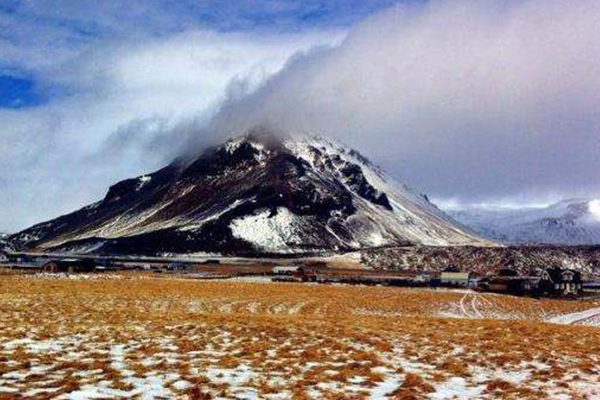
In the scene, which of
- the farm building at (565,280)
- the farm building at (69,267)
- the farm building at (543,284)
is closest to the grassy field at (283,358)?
the farm building at (543,284)

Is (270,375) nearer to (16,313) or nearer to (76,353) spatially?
(76,353)

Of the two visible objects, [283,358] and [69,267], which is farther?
[69,267]

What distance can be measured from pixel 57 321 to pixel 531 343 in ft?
69.0

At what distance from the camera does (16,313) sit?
32.7 meters

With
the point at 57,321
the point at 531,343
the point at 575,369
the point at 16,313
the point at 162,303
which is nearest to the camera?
the point at 575,369

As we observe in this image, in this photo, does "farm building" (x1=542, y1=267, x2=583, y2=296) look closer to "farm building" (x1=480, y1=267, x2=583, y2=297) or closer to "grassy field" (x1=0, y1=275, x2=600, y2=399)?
"farm building" (x1=480, y1=267, x2=583, y2=297)

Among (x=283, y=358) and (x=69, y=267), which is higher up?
(x=69, y=267)

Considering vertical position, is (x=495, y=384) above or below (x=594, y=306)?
above

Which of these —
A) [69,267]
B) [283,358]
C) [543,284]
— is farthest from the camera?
[69,267]

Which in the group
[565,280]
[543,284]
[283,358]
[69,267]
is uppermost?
[69,267]

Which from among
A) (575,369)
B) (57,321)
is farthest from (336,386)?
(57,321)

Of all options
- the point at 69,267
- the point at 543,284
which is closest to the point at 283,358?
the point at 543,284

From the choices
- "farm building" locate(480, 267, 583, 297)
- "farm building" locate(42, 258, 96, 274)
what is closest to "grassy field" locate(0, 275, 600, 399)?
"farm building" locate(480, 267, 583, 297)

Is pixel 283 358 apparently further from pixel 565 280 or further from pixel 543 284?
pixel 565 280
